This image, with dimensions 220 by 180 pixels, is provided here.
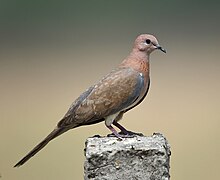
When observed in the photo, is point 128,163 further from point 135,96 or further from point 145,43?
point 145,43

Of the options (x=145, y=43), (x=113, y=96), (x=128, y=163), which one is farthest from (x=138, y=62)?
(x=128, y=163)

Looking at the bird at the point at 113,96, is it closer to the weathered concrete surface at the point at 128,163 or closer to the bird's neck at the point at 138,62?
the bird's neck at the point at 138,62

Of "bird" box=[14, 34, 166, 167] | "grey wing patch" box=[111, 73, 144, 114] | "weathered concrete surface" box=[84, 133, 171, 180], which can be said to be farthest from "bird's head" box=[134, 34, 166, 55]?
"weathered concrete surface" box=[84, 133, 171, 180]

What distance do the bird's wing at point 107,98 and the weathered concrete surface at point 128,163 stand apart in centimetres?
58

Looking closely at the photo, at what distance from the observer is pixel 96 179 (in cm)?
145

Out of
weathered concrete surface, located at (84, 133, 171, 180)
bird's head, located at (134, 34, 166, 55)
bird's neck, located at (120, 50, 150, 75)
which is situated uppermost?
bird's head, located at (134, 34, 166, 55)

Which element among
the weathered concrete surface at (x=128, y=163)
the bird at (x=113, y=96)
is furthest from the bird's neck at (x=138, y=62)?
the weathered concrete surface at (x=128, y=163)

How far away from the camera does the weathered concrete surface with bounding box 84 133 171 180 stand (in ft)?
4.71

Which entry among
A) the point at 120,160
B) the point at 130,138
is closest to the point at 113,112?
the point at 130,138

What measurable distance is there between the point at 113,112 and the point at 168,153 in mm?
604

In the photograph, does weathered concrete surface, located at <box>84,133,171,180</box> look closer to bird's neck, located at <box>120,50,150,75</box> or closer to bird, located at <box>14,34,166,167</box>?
bird, located at <box>14,34,166,167</box>

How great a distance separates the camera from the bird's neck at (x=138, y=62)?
215 cm

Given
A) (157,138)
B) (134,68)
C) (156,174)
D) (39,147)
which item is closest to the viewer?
(156,174)

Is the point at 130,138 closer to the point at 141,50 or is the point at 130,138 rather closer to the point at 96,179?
the point at 96,179
